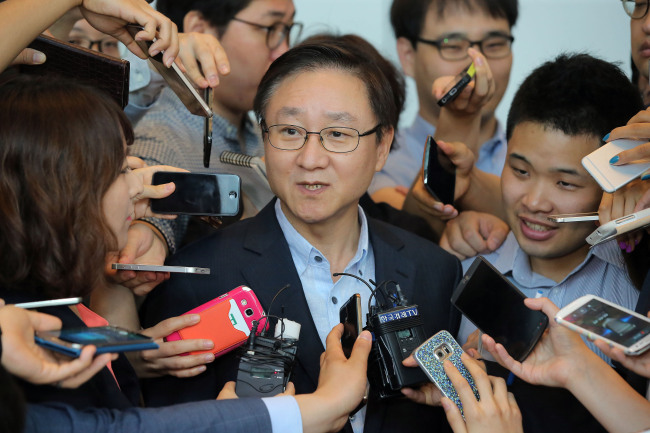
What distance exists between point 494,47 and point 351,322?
5.29ft

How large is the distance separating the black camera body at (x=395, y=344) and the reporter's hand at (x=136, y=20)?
2.52ft

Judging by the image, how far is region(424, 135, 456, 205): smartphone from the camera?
2078 millimetres

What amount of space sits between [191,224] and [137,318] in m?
0.56

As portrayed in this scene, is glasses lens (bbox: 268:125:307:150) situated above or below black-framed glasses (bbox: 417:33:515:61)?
below

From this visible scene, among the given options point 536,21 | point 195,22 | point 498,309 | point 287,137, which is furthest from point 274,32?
point 536,21

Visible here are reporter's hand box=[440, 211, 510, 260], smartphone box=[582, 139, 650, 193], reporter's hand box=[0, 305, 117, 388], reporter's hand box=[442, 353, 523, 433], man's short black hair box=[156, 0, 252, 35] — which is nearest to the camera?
reporter's hand box=[0, 305, 117, 388]

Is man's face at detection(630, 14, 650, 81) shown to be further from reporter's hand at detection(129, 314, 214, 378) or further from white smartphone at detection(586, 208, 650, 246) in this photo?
reporter's hand at detection(129, 314, 214, 378)

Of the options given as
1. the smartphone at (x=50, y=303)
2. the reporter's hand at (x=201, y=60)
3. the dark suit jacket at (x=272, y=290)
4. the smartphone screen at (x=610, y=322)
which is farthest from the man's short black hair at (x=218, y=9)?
the smartphone screen at (x=610, y=322)

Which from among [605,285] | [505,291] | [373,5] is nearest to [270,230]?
[505,291]

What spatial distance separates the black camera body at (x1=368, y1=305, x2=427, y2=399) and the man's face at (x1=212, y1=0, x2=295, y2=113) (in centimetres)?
128

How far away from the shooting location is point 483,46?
9.20ft

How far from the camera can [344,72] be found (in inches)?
74.3

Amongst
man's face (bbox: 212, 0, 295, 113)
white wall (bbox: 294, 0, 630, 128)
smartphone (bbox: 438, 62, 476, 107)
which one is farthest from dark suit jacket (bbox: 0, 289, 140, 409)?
white wall (bbox: 294, 0, 630, 128)

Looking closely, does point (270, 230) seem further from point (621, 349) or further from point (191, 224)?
point (621, 349)
